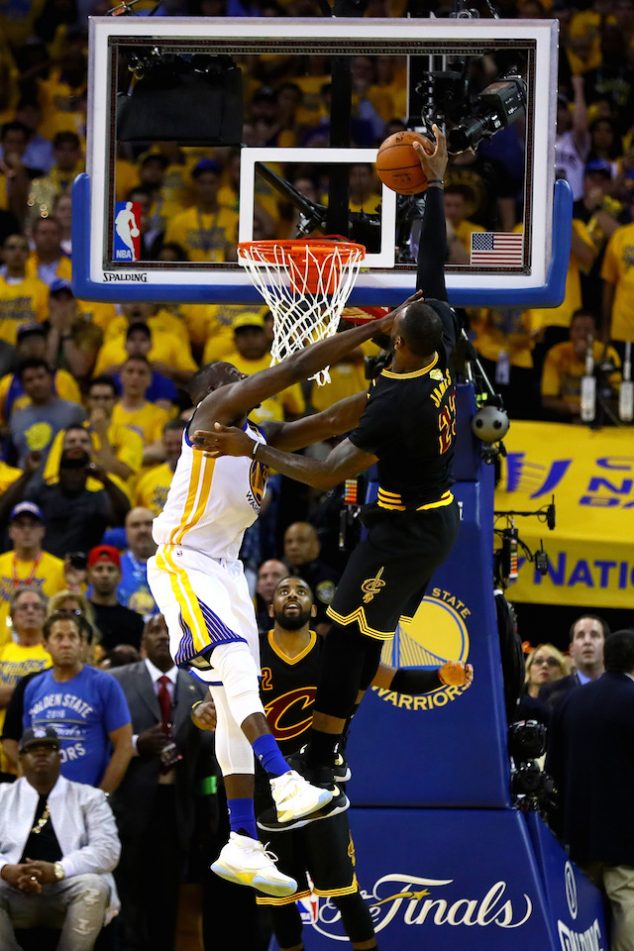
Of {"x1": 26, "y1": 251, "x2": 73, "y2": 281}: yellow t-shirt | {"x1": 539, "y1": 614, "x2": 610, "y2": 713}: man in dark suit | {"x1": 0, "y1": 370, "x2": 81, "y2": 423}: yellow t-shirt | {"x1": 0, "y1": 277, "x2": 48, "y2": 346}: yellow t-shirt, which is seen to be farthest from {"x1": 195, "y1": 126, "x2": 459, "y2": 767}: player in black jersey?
{"x1": 26, "y1": 251, "x2": 73, "y2": 281}: yellow t-shirt

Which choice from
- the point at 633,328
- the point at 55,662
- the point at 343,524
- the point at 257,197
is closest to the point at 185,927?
the point at 55,662

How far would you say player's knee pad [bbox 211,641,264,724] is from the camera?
8.00 meters

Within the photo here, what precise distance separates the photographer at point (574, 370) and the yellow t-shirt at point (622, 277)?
0.25m

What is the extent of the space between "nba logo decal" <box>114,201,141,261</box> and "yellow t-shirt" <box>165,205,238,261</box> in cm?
642

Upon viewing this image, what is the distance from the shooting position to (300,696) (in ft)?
32.1

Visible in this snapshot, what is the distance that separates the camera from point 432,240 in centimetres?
805

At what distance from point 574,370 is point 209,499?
6.84 metres

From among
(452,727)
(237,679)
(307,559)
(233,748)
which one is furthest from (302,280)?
(307,559)

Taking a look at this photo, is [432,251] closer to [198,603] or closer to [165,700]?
[198,603]

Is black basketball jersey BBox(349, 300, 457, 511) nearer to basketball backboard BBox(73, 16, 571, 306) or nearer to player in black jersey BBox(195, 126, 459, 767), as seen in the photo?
player in black jersey BBox(195, 126, 459, 767)

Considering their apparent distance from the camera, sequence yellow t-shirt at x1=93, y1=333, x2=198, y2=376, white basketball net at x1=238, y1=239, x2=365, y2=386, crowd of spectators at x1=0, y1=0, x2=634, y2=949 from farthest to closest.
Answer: yellow t-shirt at x1=93, y1=333, x2=198, y2=376 < crowd of spectators at x1=0, y1=0, x2=634, y2=949 < white basketball net at x1=238, y1=239, x2=365, y2=386

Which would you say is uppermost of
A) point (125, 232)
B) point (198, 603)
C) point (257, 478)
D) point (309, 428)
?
point (125, 232)

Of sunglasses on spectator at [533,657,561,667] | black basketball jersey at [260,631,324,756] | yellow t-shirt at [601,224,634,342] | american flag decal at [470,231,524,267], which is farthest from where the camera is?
yellow t-shirt at [601,224,634,342]

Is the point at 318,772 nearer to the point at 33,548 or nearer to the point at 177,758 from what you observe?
the point at 177,758
